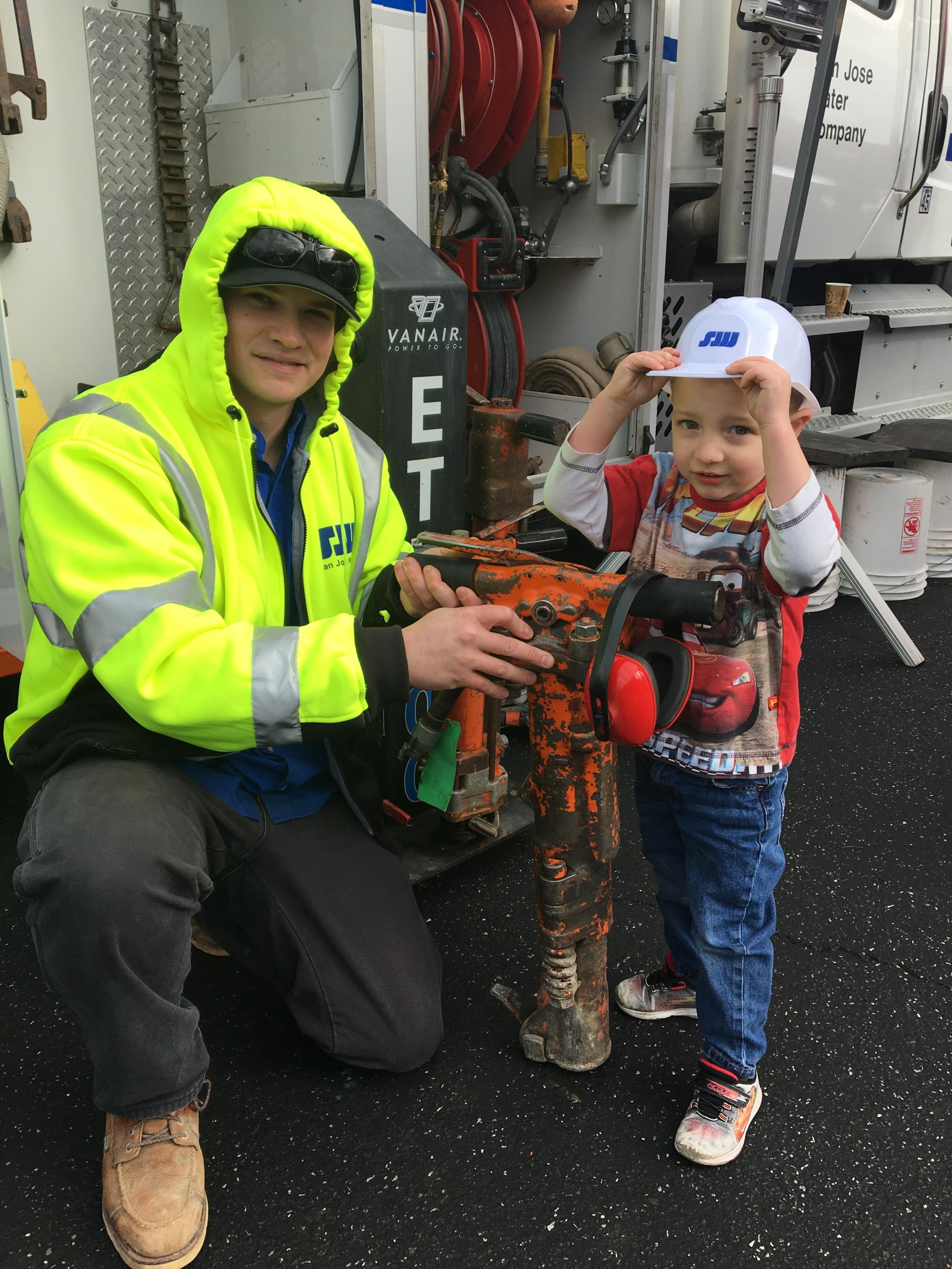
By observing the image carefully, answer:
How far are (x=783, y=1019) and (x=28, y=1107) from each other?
4.69 ft

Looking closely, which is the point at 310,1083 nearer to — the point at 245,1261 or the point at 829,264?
the point at 245,1261

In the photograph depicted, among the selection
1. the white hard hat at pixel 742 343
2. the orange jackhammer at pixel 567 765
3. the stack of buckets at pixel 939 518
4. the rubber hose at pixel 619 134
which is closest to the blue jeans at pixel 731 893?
the orange jackhammer at pixel 567 765

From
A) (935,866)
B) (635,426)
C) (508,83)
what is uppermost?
(508,83)

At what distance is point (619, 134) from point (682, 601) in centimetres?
294

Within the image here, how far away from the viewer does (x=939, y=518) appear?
4.93 metres

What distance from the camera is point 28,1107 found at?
183 cm

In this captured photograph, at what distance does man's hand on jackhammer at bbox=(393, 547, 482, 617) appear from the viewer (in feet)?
5.49

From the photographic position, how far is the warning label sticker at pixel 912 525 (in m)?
4.38

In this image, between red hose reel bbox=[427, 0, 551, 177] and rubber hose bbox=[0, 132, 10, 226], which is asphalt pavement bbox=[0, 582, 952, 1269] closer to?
rubber hose bbox=[0, 132, 10, 226]

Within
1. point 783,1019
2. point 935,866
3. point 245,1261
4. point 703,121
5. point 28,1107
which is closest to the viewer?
point 245,1261

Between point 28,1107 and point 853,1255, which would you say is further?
point 28,1107

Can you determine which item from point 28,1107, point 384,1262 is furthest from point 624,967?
point 28,1107

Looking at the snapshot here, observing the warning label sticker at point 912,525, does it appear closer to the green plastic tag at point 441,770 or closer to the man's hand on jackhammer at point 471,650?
the green plastic tag at point 441,770

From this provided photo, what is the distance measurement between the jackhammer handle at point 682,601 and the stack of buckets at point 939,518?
3643 mm
